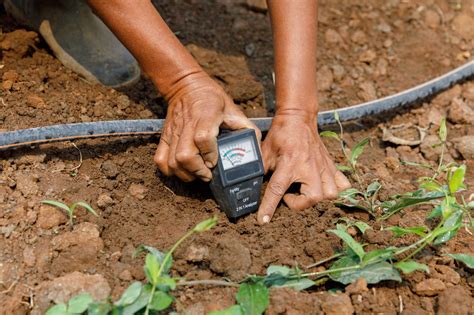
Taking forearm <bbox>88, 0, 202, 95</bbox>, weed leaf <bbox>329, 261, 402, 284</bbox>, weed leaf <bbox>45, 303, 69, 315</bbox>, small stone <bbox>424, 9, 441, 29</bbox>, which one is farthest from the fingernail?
small stone <bbox>424, 9, 441, 29</bbox>

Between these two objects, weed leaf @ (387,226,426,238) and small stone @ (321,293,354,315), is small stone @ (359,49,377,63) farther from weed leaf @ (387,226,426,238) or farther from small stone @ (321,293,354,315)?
small stone @ (321,293,354,315)

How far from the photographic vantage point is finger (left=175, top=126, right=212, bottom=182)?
1.82 meters

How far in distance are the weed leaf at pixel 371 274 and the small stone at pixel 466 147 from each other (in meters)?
1.01

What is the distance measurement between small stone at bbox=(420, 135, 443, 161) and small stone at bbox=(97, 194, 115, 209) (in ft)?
4.21

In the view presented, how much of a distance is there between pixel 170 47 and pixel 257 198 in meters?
0.53

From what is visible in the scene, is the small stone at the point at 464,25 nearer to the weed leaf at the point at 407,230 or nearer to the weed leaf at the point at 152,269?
the weed leaf at the point at 407,230

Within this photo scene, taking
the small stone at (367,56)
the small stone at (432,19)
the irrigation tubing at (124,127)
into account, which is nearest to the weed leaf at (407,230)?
the irrigation tubing at (124,127)

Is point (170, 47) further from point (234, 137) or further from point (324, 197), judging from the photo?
point (324, 197)

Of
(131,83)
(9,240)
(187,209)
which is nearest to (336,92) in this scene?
(131,83)

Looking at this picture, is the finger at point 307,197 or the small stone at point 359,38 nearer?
the finger at point 307,197

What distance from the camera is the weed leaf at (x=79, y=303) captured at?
148 centimetres

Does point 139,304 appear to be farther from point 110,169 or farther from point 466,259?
point 466,259

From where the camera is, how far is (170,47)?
1962 mm

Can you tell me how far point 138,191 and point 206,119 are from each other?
347 millimetres
